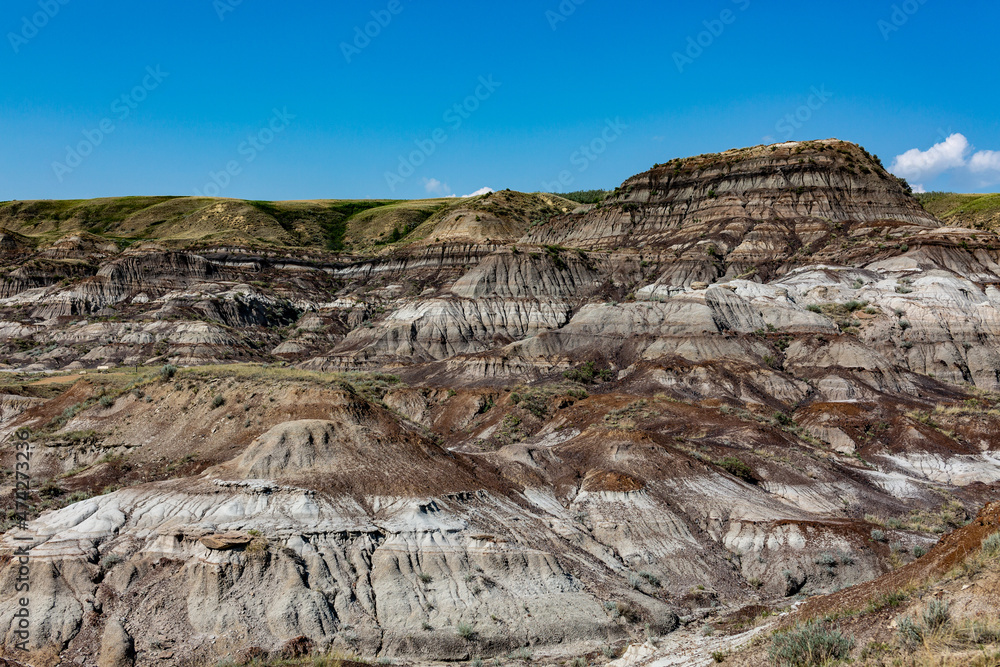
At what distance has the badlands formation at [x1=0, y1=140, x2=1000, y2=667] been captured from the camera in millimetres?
19344

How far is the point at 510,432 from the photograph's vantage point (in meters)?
45.5

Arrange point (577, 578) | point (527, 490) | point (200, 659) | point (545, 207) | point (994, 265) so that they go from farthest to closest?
point (545, 207) → point (994, 265) → point (527, 490) → point (577, 578) → point (200, 659)

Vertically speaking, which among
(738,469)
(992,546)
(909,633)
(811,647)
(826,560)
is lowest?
(826,560)

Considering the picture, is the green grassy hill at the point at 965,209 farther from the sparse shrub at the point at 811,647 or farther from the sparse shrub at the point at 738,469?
the sparse shrub at the point at 811,647

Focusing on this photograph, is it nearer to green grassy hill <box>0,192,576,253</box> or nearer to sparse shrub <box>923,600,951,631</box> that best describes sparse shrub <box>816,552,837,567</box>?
Result: sparse shrub <box>923,600,951,631</box>

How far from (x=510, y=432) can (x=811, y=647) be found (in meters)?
34.8

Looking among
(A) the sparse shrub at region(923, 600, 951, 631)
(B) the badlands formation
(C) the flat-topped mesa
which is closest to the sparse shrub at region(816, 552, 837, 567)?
(B) the badlands formation

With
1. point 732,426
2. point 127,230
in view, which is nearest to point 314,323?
point 732,426

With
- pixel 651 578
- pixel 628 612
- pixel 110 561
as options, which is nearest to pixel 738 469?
pixel 651 578

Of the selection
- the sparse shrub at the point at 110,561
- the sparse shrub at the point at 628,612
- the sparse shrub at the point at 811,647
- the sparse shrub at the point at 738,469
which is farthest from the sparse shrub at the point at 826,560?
the sparse shrub at the point at 110,561

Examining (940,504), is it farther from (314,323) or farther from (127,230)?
(127,230)

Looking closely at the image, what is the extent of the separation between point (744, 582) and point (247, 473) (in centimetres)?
1828

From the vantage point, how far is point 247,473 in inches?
924

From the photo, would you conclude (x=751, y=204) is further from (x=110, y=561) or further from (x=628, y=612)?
(x=110, y=561)
